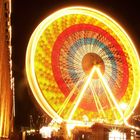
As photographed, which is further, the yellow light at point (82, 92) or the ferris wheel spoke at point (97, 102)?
the ferris wheel spoke at point (97, 102)

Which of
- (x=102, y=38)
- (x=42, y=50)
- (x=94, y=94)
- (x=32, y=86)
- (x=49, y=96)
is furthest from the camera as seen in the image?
(x=102, y=38)

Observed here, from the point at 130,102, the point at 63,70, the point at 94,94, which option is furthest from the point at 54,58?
the point at 130,102

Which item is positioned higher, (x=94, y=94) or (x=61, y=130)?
(x=94, y=94)

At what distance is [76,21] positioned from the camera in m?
13.5

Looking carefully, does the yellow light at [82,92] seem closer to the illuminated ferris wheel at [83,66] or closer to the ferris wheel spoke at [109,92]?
the illuminated ferris wheel at [83,66]

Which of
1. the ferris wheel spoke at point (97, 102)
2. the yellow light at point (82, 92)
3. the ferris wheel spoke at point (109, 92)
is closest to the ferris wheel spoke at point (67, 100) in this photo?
the yellow light at point (82, 92)

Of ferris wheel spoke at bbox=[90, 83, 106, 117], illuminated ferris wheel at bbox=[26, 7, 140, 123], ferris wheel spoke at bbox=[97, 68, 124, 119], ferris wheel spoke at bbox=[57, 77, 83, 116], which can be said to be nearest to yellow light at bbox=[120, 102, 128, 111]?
illuminated ferris wheel at bbox=[26, 7, 140, 123]

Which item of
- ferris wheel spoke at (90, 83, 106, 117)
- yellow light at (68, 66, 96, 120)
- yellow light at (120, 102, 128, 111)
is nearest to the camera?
yellow light at (68, 66, 96, 120)

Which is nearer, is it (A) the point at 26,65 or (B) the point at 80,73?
(A) the point at 26,65

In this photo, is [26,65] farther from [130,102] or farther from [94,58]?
[130,102]

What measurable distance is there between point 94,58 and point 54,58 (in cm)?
201

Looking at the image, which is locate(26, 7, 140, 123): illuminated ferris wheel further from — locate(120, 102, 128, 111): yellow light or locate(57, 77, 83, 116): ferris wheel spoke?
locate(120, 102, 128, 111): yellow light

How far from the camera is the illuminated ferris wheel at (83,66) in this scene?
1159 centimetres

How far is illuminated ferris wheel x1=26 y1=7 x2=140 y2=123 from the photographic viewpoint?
11.6 metres
